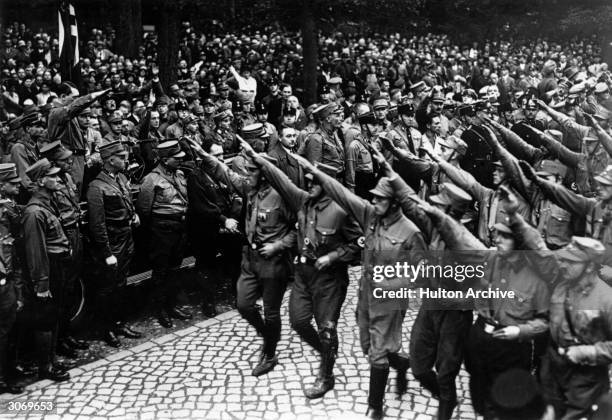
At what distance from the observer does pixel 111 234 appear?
8055 millimetres

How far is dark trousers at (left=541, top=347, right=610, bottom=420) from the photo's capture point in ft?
17.0

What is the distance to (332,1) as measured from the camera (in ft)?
53.2

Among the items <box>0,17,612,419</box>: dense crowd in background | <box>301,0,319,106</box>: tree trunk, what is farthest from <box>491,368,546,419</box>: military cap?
<box>301,0,319,106</box>: tree trunk

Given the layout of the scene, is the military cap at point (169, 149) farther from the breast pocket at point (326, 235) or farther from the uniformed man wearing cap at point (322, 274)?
the breast pocket at point (326, 235)

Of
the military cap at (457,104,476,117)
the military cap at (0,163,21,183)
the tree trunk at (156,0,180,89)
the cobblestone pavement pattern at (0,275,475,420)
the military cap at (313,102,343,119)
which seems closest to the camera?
the cobblestone pavement pattern at (0,275,475,420)

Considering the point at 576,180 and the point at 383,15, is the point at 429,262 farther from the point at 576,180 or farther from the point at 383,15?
the point at 383,15

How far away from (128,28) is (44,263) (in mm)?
15097

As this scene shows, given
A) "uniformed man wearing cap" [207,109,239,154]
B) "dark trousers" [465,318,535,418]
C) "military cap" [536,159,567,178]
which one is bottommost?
"dark trousers" [465,318,535,418]

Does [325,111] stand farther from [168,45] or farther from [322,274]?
[168,45]

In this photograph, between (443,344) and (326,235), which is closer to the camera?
(443,344)

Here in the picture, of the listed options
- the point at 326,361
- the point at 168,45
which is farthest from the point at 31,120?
the point at 168,45

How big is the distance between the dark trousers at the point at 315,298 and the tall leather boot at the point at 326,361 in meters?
0.08

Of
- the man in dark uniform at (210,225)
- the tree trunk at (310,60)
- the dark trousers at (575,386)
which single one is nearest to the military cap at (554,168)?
the dark trousers at (575,386)

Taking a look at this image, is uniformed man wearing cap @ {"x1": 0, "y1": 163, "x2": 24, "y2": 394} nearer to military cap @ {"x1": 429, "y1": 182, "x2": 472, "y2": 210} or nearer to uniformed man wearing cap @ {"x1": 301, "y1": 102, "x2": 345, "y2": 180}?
military cap @ {"x1": 429, "y1": 182, "x2": 472, "y2": 210}
